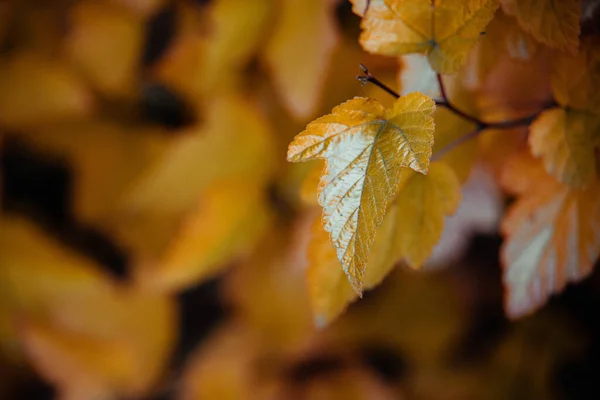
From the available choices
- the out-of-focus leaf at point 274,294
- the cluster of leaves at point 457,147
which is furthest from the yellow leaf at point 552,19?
the out-of-focus leaf at point 274,294

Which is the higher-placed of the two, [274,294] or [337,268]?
[337,268]

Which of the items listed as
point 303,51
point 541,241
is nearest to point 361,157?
point 541,241

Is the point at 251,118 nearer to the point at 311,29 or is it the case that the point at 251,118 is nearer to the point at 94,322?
the point at 311,29

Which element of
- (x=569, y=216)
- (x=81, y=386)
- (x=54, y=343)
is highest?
(x=569, y=216)

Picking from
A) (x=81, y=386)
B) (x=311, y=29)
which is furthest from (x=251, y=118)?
(x=81, y=386)

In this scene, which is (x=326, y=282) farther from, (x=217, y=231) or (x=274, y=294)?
(x=274, y=294)

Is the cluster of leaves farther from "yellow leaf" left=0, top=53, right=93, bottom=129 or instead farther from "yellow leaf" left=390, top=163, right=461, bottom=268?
"yellow leaf" left=0, top=53, right=93, bottom=129
